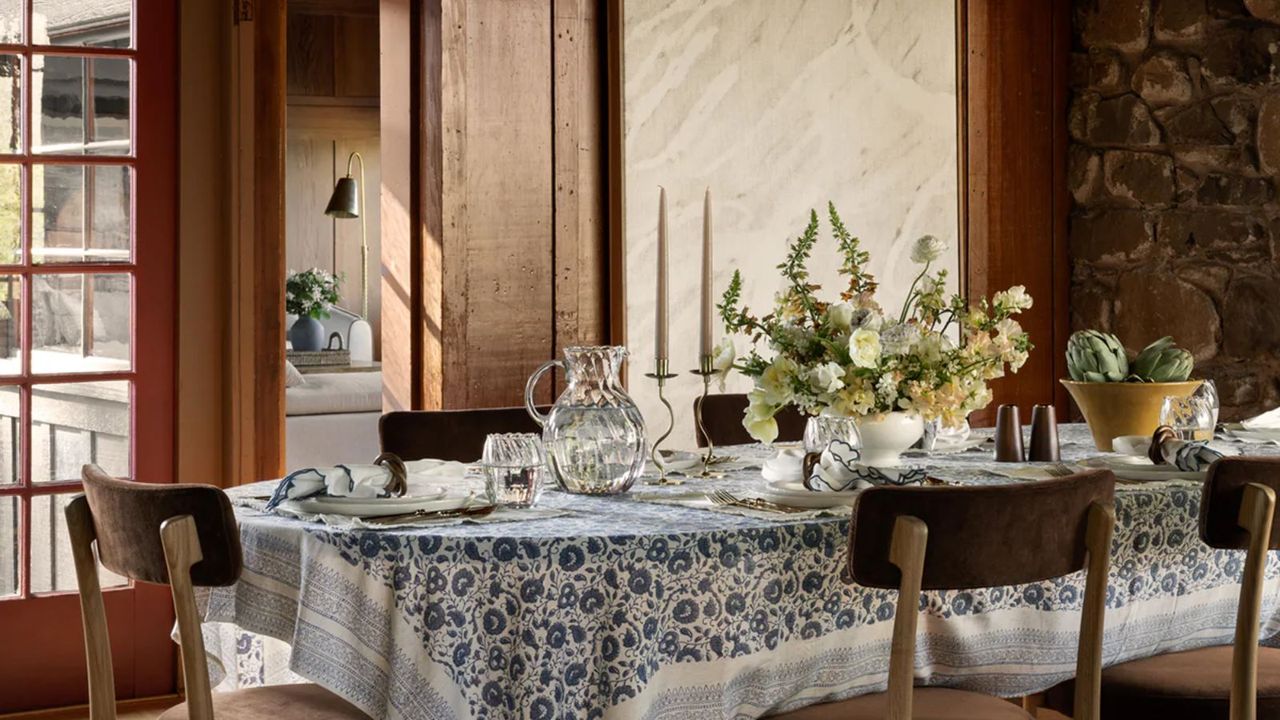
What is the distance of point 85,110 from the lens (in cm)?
349

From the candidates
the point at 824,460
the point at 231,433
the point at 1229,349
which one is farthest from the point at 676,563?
the point at 1229,349

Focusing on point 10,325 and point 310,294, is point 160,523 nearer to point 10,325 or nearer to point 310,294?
point 10,325

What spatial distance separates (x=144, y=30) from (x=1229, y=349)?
132 inches

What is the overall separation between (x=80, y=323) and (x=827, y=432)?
6.90ft

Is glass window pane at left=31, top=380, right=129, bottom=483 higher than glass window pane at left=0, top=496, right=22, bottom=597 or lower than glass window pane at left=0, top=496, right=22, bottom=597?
higher

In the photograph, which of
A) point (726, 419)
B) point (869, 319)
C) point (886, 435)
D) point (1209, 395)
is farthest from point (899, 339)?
point (726, 419)

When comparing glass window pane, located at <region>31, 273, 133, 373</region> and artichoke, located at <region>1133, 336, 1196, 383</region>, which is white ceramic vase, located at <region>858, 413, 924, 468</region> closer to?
artichoke, located at <region>1133, 336, 1196, 383</region>

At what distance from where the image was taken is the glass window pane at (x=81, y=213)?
345 cm

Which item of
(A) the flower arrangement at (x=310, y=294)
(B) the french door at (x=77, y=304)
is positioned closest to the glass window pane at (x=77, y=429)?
(B) the french door at (x=77, y=304)

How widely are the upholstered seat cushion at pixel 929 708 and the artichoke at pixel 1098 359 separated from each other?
972 mm

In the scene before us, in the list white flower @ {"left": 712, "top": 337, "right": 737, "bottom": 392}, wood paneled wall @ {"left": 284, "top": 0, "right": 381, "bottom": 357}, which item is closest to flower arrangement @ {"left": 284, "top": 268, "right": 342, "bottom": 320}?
wood paneled wall @ {"left": 284, "top": 0, "right": 381, "bottom": 357}

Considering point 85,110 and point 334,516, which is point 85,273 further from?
point 334,516

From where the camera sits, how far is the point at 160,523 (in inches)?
67.5

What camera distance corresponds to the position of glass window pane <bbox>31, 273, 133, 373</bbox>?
345cm
